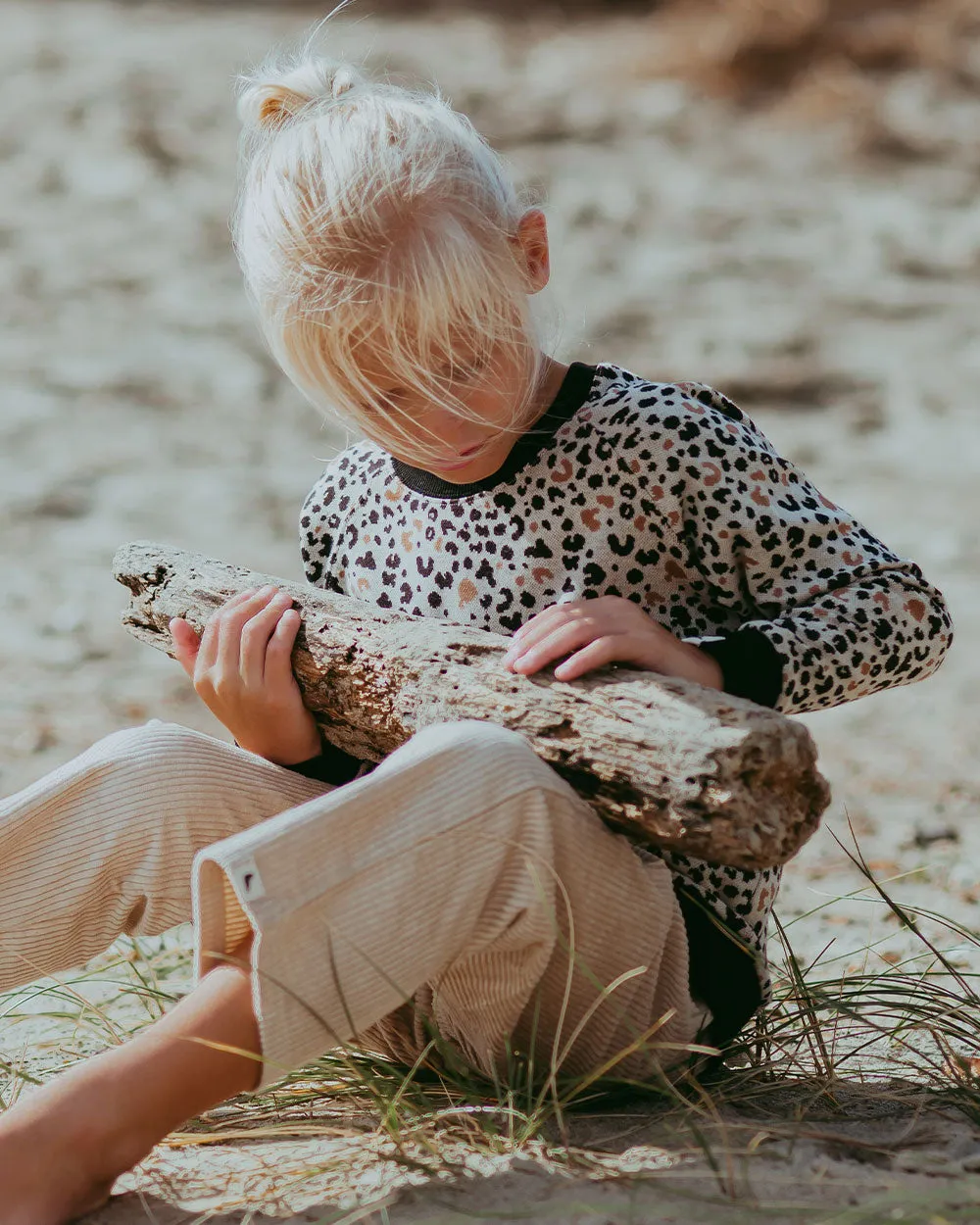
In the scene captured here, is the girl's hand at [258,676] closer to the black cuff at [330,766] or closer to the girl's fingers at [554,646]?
the black cuff at [330,766]

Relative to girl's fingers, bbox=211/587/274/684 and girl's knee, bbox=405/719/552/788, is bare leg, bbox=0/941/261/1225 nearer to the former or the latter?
girl's knee, bbox=405/719/552/788

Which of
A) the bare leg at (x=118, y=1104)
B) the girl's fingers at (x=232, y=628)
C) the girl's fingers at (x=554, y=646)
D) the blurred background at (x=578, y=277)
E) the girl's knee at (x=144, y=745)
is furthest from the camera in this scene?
the blurred background at (x=578, y=277)

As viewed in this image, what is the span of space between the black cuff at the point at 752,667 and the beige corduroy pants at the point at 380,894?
220 mm

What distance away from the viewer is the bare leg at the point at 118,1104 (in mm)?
1437

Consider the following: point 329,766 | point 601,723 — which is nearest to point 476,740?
point 601,723

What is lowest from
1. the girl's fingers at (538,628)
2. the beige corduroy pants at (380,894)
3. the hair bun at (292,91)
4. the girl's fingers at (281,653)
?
the beige corduroy pants at (380,894)

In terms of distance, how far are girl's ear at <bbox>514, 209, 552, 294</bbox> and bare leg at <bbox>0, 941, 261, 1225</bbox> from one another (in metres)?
0.91

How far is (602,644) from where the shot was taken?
1.64 meters

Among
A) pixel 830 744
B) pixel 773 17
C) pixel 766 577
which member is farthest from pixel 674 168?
pixel 766 577

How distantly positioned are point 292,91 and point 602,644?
83 centimetres

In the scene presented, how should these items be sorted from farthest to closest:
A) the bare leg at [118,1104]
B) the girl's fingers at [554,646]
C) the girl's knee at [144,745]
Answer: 1. the girl's knee at [144,745]
2. the girl's fingers at [554,646]
3. the bare leg at [118,1104]

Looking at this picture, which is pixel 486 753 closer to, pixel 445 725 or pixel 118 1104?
pixel 445 725

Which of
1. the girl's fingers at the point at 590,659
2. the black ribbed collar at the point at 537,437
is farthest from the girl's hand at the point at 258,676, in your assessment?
the girl's fingers at the point at 590,659

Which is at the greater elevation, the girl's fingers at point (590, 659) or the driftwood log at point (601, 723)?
the girl's fingers at point (590, 659)
